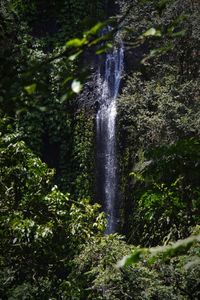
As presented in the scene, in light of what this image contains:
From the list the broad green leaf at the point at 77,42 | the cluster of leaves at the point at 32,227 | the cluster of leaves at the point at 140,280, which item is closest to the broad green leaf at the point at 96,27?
the broad green leaf at the point at 77,42

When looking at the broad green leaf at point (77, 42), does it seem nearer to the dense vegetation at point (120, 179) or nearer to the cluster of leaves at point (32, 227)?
the dense vegetation at point (120, 179)

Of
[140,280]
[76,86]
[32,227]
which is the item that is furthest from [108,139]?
[76,86]

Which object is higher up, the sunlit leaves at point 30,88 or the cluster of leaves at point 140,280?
the cluster of leaves at point 140,280

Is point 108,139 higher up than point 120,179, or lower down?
higher up

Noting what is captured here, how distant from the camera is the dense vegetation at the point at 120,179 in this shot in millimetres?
1283

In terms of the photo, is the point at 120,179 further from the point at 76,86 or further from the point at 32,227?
the point at 76,86

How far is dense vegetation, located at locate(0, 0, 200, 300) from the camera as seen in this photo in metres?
1.28

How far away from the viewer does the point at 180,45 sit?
31.4ft

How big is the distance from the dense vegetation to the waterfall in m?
0.22

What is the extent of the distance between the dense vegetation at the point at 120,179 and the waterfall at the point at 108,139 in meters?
0.22

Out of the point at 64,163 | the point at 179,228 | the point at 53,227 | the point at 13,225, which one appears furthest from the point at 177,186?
the point at 64,163

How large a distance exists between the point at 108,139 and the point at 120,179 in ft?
3.60

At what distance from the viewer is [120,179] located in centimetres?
995

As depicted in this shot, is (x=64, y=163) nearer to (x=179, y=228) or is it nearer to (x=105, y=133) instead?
(x=105, y=133)
